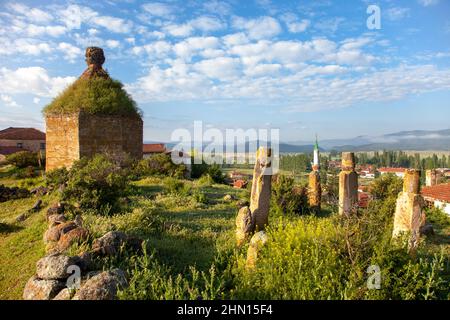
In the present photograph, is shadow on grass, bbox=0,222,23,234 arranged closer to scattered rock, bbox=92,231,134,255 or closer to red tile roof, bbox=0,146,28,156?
scattered rock, bbox=92,231,134,255

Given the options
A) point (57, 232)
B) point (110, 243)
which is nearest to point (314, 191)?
point (110, 243)

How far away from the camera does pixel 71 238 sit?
5.88 m

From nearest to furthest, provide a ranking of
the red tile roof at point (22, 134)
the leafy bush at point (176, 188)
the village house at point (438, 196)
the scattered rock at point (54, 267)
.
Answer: the scattered rock at point (54, 267) → the leafy bush at point (176, 188) → the village house at point (438, 196) → the red tile roof at point (22, 134)

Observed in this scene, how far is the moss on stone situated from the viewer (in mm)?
16969

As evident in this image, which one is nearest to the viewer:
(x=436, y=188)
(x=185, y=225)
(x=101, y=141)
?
(x=185, y=225)

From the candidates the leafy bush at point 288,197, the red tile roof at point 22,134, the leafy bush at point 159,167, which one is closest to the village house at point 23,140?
the red tile roof at point 22,134

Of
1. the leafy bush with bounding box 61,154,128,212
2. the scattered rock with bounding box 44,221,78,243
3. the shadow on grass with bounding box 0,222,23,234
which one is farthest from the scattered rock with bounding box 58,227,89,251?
the shadow on grass with bounding box 0,222,23,234

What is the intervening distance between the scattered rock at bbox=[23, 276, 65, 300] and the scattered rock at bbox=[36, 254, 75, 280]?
3.2 inches

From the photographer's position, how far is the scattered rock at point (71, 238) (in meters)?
5.79

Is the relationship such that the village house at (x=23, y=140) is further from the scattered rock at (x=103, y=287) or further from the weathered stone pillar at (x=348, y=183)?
the scattered rock at (x=103, y=287)

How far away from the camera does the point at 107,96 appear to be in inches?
696

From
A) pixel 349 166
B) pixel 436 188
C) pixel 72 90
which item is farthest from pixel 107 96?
pixel 436 188
